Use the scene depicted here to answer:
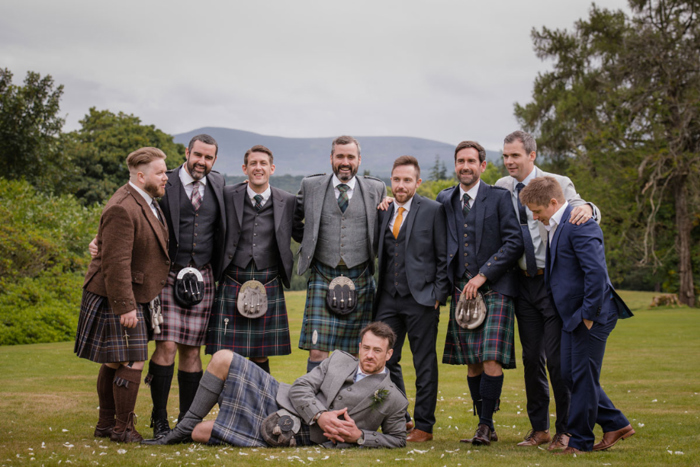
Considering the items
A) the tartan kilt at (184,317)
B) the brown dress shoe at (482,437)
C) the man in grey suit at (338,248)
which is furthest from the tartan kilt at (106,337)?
the brown dress shoe at (482,437)

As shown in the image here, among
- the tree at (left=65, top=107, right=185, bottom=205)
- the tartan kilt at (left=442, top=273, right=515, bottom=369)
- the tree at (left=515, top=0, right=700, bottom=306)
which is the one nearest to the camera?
the tartan kilt at (left=442, top=273, right=515, bottom=369)

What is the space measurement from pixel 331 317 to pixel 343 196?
1086mm

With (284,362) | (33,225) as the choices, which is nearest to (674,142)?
(284,362)

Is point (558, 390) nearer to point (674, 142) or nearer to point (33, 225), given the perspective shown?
point (33, 225)

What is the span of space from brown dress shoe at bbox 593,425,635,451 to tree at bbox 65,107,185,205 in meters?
28.6

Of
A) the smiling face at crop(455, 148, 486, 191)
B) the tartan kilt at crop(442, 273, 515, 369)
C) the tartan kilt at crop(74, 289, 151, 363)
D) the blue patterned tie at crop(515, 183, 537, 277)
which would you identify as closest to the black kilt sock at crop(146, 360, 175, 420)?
the tartan kilt at crop(74, 289, 151, 363)

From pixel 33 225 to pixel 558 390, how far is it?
1539 cm

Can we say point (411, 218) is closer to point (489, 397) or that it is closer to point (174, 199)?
point (489, 397)

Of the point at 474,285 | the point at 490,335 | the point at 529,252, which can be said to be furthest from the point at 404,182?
the point at 490,335

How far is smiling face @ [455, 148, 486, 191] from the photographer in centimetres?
514

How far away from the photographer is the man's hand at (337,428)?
171 inches

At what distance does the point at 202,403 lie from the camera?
441cm

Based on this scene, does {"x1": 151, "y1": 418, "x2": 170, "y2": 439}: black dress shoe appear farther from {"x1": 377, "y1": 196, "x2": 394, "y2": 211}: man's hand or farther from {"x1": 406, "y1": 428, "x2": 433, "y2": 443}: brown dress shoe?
{"x1": 377, "y1": 196, "x2": 394, "y2": 211}: man's hand

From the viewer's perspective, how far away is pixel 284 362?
12188 millimetres
